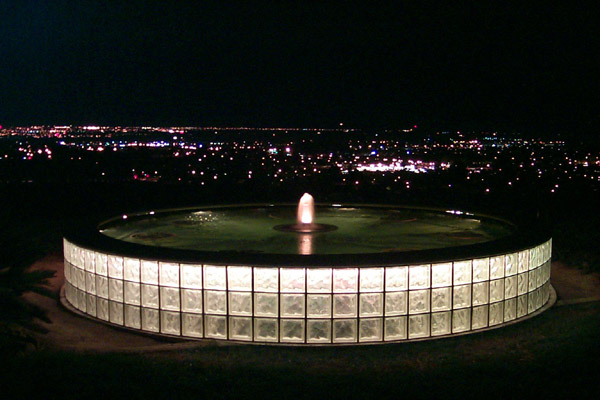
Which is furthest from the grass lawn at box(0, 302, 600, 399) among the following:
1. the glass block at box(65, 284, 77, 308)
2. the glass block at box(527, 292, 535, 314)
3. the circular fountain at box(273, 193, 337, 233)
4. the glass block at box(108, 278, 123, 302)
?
the circular fountain at box(273, 193, 337, 233)

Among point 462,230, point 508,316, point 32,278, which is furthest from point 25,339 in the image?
point 462,230

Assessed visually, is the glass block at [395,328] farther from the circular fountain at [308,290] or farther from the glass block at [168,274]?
the glass block at [168,274]

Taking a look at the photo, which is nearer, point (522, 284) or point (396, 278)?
point (396, 278)

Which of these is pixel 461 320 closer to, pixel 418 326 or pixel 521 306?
pixel 418 326

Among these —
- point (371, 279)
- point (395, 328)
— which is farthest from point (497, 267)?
point (371, 279)

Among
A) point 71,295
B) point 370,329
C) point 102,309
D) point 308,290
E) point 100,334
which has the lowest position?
point 100,334

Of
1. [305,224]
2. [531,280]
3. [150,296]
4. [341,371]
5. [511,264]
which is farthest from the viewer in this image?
[305,224]
